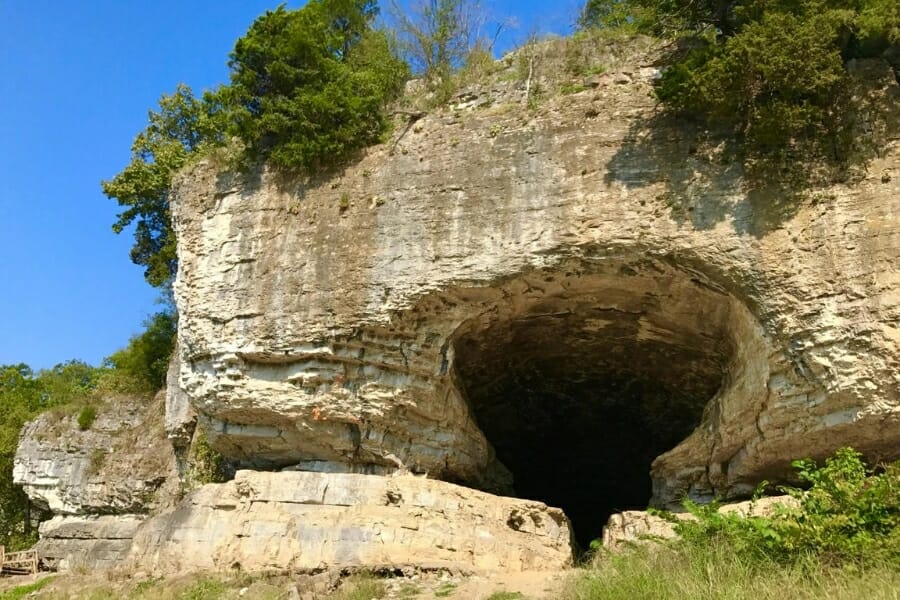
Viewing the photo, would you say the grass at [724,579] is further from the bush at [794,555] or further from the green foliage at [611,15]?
the green foliage at [611,15]

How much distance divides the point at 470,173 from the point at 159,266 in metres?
12.4

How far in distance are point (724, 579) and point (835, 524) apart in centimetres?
137

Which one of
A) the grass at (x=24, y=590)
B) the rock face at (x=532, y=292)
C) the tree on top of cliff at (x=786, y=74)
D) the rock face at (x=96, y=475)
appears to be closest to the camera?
the tree on top of cliff at (x=786, y=74)

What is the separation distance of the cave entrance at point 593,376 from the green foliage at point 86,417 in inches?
362

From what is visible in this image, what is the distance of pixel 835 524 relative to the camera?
333 inches

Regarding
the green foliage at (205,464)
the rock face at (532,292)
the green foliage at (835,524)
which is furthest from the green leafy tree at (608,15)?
the green foliage at (205,464)

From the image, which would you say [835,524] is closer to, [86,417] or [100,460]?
[100,460]

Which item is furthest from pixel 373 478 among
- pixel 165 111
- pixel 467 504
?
pixel 165 111

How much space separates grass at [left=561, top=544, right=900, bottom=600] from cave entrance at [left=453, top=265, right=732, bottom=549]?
3.94m

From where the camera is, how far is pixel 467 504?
39.4ft

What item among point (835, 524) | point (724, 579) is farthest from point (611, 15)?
point (724, 579)

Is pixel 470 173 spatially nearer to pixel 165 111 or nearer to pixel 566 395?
pixel 566 395

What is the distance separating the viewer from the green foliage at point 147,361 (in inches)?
771

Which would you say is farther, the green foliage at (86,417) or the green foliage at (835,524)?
the green foliage at (86,417)
